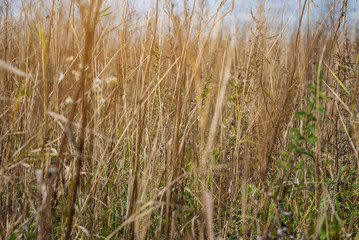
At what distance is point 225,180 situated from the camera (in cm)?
136

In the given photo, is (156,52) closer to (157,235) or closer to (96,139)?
(96,139)

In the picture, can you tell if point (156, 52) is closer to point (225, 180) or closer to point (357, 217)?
point (225, 180)

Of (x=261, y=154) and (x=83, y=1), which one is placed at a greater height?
(x=83, y=1)

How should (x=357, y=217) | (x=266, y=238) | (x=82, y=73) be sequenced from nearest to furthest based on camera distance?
(x=82, y=73) < (x=266, y=238) < (x=357, y=217)

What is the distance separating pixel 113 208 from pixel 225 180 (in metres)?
0.46

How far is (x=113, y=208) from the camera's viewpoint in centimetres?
124

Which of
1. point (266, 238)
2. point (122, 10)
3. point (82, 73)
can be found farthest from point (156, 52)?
point (266, 238)

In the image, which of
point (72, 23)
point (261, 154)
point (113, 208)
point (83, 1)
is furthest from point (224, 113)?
point (83, 1)

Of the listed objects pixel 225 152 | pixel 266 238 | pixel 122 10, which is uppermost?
pixel 122 10

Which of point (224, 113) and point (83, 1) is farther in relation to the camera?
point (224, 113)

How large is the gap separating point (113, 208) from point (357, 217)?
88 cm

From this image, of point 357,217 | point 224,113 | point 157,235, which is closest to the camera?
point 157,235

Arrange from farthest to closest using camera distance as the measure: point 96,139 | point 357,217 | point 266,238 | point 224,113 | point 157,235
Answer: point 224,113, point 96,139, point 357,217, point 157,235, point 266,238

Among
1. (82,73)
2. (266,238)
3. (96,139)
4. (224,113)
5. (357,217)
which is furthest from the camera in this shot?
(224,113)
